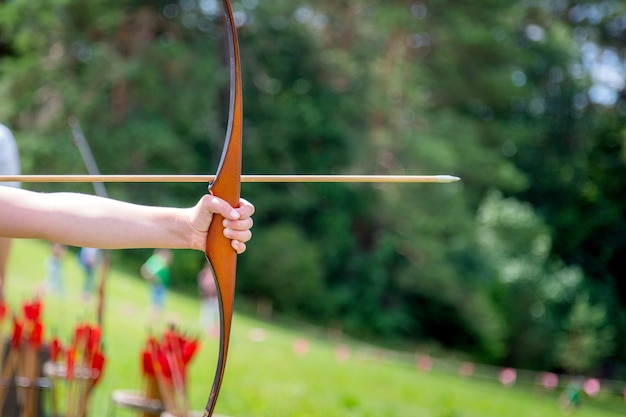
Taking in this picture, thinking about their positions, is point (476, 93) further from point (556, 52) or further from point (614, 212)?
point (614, 212)

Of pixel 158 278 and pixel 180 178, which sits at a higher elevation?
pixel 180 178

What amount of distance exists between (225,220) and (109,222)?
20 centimetres

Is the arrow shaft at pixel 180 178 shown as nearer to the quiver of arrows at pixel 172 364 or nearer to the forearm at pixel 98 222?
the forearm at pixel 98 222

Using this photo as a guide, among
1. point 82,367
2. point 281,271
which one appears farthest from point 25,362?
point 281,271

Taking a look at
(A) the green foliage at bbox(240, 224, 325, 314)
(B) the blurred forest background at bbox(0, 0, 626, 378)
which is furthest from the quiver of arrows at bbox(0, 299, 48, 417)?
(A) the green foliage at bbox(240, 224, 325, 314)

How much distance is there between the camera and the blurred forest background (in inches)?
645

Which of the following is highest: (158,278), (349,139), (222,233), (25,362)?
(349,139)

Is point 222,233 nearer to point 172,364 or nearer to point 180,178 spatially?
point 180,178

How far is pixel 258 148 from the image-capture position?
1794 centimetres

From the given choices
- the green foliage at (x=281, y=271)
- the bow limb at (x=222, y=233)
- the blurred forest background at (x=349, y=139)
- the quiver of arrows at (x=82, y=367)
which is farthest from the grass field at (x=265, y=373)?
the blurred forest background at (x=349, y=139)

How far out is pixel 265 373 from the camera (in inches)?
322

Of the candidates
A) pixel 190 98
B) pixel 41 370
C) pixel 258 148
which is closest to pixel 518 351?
pixel 258 148

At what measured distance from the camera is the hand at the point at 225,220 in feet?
5.27

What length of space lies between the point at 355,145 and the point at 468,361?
4561 mm
